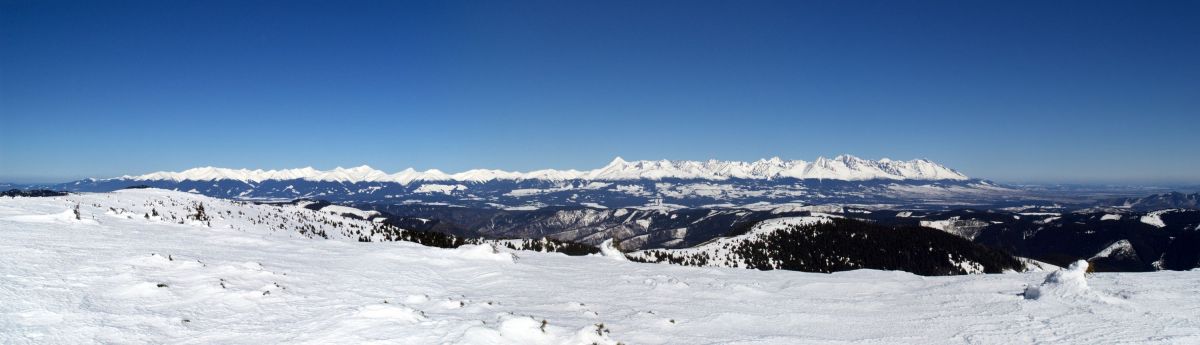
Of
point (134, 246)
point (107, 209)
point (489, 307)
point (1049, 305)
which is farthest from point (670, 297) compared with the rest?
point (107, 209)

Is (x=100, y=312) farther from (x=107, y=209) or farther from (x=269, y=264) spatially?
(x=107, y=209)

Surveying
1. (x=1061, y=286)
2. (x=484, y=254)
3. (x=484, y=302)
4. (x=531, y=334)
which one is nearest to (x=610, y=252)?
(x=484, y=254)

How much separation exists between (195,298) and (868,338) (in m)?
12.4

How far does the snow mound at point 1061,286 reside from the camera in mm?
12477

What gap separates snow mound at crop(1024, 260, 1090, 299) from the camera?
12477 mm

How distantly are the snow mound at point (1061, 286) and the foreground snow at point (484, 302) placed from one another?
58mm

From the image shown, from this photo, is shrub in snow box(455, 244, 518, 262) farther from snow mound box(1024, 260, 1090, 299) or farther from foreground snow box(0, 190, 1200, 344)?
snow mound box(1024, 260, 1090, 299)

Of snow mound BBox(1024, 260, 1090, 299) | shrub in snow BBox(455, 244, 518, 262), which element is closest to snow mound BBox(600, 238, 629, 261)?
shrub in snow BBox(455, 244, 518, 262)

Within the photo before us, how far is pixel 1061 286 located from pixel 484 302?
1303cm

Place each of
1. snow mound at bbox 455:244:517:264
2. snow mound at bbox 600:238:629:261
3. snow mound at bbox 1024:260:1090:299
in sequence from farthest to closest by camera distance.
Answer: snow mound at bbox 600:238:629:261 → snow mound at bbox 455:244:517:264 → snow mound at bbox 1024:260:1090:299

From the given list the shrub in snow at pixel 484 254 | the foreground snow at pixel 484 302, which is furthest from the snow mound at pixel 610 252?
the foreground snow at pixel 484 302

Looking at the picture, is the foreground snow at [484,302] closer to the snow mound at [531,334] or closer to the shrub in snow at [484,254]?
the snow mound at [531,334]

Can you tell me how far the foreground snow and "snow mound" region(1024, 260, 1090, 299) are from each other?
0.19 feet

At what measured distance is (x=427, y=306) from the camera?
37.8 ft
